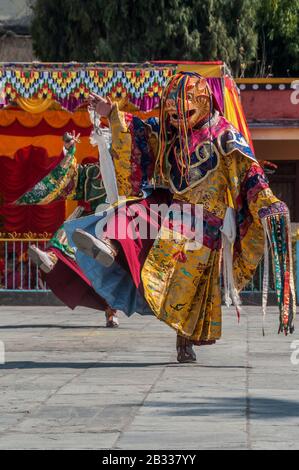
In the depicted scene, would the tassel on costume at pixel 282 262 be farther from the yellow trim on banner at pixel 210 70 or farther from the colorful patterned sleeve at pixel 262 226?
the yellow trim on banner at pixel 210 70

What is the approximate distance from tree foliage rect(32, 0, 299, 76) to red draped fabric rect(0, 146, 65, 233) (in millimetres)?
9590

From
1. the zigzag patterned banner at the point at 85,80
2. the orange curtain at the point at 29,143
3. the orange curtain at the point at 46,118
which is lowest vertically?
the orange curtain at the point at 29,143

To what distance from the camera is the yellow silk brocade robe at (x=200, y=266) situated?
29.3ft

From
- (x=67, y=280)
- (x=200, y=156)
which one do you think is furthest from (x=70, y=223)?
(x=67, y=280)

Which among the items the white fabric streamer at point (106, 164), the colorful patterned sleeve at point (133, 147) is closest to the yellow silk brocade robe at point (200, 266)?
the colorful patterned sleeve at point (133, 147)

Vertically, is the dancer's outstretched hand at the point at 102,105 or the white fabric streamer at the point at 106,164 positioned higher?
the dancer's outstretched hand at the point at 102,105

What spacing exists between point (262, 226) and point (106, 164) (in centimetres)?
187

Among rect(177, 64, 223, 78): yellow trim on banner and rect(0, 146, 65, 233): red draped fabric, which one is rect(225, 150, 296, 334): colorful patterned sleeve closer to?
rect(177, 64, 223, 78): yellow trim on banner

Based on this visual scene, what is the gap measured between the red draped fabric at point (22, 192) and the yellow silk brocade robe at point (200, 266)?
1108 cm

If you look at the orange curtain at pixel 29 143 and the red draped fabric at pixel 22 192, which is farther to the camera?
the red draped fabric at pixel 22 192

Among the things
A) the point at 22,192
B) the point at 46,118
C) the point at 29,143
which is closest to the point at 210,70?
the point at 46,118

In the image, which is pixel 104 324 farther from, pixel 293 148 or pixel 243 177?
pixel 293 148

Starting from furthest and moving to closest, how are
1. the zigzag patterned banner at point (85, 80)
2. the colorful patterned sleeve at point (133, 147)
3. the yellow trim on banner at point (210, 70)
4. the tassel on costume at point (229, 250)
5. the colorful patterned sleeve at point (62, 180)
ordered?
the zigzag patterned banner at point (85, 80) → the yellow trim on banner at point (210, 70) → the colorful patterned sleeve at point (62, 180) → the colorful patterned sleeve at point (133, 147) → the tassel on costume at point (229, 250)

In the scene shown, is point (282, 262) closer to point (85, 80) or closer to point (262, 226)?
point (262, 226)
